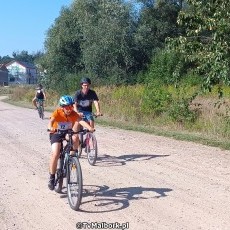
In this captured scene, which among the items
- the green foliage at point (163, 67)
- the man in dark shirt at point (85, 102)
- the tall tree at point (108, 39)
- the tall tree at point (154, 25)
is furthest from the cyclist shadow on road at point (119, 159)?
the tall tree at point (154, 25)

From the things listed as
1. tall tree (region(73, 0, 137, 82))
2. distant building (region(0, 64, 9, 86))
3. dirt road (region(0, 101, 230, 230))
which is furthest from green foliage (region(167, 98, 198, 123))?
distant building (region(0, 64, 9, 86))

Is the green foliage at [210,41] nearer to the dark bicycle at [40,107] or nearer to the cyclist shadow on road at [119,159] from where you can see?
the cyclist shadow on road at [119,159]

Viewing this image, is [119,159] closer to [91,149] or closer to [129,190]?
[91,149]

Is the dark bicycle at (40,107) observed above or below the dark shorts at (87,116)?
below

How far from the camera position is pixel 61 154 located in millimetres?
7531

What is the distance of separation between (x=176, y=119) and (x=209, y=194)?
37.9 feet

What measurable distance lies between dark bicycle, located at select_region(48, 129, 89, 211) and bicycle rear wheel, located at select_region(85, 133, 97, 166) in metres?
2.84

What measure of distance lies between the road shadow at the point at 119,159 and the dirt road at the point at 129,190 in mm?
23

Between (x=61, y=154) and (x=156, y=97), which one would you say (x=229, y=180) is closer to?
(x=61, y=154)

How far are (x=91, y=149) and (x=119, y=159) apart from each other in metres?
0.82

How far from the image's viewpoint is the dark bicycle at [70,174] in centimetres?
681

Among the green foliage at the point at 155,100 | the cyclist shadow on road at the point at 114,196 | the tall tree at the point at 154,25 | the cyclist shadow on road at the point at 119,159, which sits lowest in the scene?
the cyclist shadow on road at the point at 119,159

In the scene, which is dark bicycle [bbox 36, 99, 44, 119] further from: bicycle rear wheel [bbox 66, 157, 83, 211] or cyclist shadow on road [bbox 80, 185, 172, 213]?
bicycle rear wheel [bbox 66, 157, 83, 211]

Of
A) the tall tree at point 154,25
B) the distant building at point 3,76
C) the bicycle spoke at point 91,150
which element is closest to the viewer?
the bicycle spoke at point 91,150
